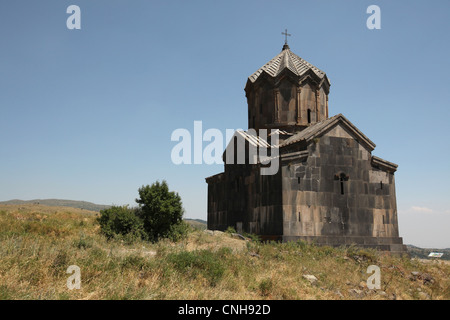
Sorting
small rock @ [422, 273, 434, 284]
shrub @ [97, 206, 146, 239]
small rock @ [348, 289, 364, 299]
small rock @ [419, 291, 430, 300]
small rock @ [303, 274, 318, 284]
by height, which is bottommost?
small rock @ [419, 291, 430, 300]

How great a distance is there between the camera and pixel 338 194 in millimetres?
15023

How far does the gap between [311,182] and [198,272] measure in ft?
24.9

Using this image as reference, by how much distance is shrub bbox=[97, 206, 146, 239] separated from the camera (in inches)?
531

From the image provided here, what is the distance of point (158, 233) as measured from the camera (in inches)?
548

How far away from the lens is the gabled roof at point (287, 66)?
18678 millimetres

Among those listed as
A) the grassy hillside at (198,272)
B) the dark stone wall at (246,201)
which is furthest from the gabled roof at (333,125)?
the grassy hillside at (198,272)

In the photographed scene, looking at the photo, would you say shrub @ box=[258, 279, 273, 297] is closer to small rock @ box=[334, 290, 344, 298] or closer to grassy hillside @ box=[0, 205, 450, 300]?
grassy hillside @ box=[0, 205, 450, 300]

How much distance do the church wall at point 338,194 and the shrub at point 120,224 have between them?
579 cm

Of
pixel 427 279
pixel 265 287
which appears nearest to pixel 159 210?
pixel 265 287

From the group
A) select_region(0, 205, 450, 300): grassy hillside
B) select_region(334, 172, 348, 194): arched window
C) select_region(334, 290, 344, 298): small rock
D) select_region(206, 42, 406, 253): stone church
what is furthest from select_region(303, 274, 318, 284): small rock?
select_region(334, 172, 348, 194): arched window

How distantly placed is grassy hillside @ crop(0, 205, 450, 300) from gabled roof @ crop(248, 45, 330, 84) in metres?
9.60

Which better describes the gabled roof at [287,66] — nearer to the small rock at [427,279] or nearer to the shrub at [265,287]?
the small rock at [427,279]
